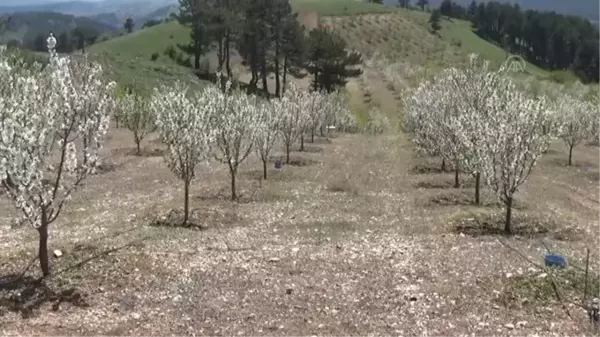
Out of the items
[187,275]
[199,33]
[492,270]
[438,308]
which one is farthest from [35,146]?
[199,33]

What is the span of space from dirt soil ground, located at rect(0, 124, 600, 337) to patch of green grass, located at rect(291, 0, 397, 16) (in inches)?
5109

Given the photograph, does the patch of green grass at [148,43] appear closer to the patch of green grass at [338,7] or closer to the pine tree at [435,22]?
the patch of green grass at [338,7]

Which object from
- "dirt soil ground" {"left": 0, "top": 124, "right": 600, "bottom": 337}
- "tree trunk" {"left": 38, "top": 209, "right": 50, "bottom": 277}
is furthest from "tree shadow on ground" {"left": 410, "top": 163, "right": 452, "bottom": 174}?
"tree trunk" {"left": 38, "top": 209, "right": 50, "bottom": 277}

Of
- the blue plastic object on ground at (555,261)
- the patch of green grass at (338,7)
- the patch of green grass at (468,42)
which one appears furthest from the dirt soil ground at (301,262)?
the patch of green grass at (338,7)

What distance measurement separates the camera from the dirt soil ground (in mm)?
10328

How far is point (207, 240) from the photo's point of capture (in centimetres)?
1488

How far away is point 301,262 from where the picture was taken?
13398 mm

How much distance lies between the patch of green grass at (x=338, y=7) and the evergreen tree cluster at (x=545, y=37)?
3192 centimetres

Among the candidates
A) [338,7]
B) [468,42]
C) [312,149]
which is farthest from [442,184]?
[338,7]

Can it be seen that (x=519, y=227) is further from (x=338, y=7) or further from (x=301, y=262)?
(x=338, y=7)

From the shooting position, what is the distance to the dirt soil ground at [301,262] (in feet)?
33.9

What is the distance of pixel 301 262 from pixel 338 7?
478ft

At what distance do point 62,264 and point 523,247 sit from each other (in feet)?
32.4

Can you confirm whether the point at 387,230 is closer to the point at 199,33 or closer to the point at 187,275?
the point at 187,275
